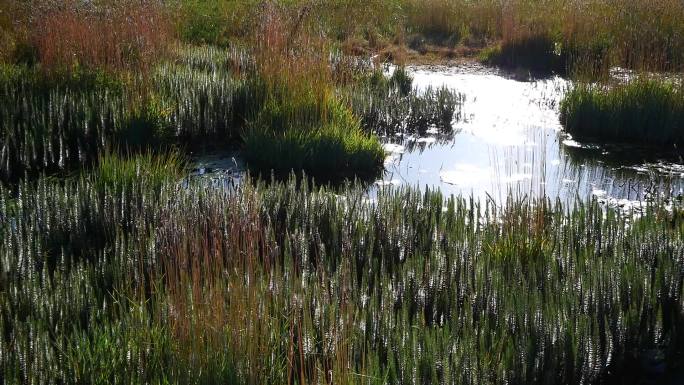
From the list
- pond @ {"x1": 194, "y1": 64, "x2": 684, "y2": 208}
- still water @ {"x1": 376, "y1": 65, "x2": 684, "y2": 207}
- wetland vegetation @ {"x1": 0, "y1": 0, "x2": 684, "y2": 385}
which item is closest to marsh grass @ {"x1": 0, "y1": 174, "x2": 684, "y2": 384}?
wetland vegetation @ {"x1": 0, "y1": 0, "x2": 684, "y2": 385}

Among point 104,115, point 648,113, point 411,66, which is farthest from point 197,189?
point 411,66

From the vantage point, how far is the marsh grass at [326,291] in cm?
390

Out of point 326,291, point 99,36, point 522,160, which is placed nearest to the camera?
point 326,291

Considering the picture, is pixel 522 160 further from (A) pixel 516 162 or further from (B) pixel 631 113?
(A) pixel 516 162

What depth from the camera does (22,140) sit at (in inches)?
335

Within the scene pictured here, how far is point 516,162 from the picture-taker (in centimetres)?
686

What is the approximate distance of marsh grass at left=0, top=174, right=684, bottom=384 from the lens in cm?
390

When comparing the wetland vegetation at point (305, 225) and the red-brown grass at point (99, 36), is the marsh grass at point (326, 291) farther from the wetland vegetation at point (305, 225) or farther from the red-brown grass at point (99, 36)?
the red-brown grass at point (99, 36)

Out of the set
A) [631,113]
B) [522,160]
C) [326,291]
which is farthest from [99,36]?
[326,291]

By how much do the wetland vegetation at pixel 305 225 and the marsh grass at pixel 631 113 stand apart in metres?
0.03

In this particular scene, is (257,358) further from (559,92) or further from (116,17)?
(559,92)

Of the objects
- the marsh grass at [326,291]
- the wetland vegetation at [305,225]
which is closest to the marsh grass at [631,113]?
the wetland vegetation at [305,225]

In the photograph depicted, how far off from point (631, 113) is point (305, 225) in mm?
5646

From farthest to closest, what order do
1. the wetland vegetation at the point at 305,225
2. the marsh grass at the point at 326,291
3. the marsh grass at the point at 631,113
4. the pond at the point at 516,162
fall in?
the marsh grass at the point at 631,113
the pond at the point at 516,162
the wetland vegetation at the point at 305,225
the marsh grass at the point at 326,291
